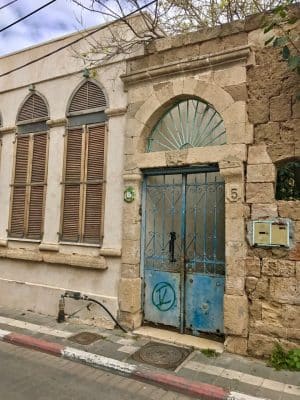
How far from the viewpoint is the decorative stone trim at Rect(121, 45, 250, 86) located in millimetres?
5156

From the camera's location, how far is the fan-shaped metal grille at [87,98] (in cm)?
646

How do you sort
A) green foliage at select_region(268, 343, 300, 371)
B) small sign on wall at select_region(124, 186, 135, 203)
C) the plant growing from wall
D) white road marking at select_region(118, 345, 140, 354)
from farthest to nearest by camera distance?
1. small sign on wall at select_region(124, 186, 135, 203)
2. white road marking at select_region(118, 345, 140, 354)
3. the plant growing from wall
4. green foliage at select_region(268, 343, 300, 371)

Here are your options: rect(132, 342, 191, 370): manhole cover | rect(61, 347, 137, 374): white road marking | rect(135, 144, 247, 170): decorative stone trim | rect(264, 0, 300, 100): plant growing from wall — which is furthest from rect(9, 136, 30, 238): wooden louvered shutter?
rect(264, 0, 300, 100): plant growing from wall

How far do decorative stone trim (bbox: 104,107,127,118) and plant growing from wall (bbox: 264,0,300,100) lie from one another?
2.50 metres

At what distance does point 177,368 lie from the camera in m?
4.49

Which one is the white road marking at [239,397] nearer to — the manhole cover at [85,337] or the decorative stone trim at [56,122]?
the manhole cover at [85,337]

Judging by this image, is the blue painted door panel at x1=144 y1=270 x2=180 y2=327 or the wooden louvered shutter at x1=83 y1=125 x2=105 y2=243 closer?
the blue painted door panel at x1=144 y1=270 x2=180 y2=327

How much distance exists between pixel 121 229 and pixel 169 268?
1.03 metres

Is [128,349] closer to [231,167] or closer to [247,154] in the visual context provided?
[231,167]

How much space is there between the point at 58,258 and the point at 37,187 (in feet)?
4.99

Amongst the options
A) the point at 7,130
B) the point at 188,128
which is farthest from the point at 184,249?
the point at 7,130

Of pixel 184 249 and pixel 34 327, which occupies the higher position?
pixel 184 249

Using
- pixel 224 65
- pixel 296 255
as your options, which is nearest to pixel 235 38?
pixel 224 65

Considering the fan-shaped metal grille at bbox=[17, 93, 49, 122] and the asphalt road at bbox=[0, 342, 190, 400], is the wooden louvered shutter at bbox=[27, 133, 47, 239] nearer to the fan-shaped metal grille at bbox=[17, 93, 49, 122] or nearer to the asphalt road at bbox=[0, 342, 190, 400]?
the fan-shaped metal grille at bbox=[17, 93, 49, 122]
